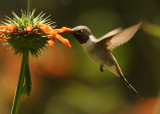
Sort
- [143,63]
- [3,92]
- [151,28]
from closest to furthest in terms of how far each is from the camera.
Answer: [151,28]
[3,92]
[143,63]

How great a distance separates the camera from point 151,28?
2727mm

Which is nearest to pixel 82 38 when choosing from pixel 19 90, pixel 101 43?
pixel 101 43

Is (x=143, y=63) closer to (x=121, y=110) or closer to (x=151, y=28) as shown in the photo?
(x=121, y=110)

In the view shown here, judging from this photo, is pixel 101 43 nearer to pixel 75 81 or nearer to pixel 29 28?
pixel 29 28

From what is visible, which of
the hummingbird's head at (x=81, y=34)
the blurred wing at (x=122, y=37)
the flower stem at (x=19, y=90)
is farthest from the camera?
the hummingbird's head at (x=81, y=34)

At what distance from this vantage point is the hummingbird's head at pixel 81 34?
2313 millimetres

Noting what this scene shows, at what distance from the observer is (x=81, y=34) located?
7.77ft

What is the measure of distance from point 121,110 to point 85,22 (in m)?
1.87

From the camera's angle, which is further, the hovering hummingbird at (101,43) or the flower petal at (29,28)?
the hovering hummingbird at (101,43)

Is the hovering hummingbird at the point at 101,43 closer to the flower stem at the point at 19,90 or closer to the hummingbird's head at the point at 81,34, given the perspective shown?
the hummingbird's head at the point at 81,34

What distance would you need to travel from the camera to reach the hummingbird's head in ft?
7.59

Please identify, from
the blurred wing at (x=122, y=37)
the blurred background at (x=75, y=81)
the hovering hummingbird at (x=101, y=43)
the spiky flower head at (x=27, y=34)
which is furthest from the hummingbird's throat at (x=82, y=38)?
the blurred background at (x=75, y=81)

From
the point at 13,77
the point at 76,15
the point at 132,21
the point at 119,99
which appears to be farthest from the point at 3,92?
the point at 132,21

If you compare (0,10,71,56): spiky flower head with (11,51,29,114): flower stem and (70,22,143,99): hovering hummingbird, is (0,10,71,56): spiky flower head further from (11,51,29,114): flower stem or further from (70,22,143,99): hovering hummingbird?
(70,22,143,99): hovering hummingbird
